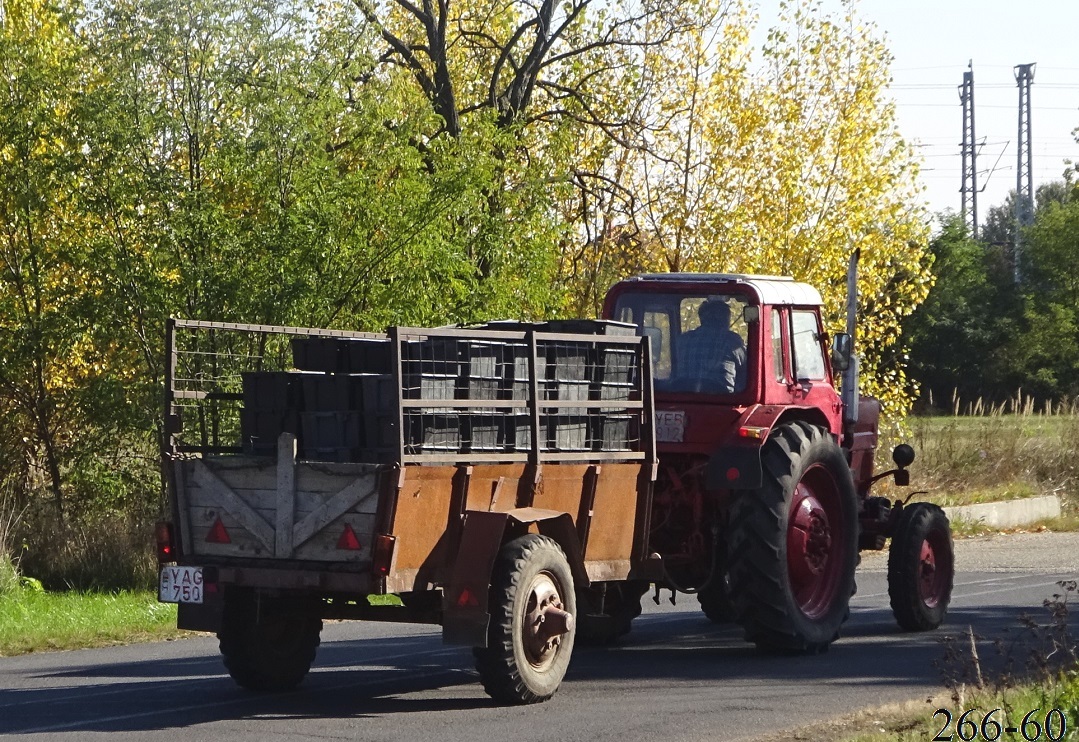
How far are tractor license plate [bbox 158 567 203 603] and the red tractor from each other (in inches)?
125

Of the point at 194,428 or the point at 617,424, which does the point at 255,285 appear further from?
the point at 617,424

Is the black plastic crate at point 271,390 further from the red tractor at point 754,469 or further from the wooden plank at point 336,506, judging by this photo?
the red tractor at point 754,469

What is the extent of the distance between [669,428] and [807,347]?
1.60 meters

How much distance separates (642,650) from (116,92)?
8.28m

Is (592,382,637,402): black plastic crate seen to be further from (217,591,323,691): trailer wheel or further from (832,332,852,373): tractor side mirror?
(832,332,852,373): tractor side mirror

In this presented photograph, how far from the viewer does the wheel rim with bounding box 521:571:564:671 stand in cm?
916

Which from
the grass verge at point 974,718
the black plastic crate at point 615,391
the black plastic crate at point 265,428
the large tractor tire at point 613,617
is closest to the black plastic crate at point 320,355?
the black plastic crate at point 265,428

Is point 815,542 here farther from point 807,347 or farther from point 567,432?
point 567,432

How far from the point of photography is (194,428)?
15727mm

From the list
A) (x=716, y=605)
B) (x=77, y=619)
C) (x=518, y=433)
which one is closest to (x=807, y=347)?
(x=716, y=605)

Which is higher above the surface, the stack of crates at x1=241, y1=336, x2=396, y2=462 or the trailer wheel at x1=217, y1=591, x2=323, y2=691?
the stack of crates at x1=241, y1=336, x2=396, y2=462

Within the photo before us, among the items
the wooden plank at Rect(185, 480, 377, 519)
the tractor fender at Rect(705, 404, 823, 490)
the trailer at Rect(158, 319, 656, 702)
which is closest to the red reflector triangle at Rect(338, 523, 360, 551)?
the trailer at Rect(158, 319, 656, 702)

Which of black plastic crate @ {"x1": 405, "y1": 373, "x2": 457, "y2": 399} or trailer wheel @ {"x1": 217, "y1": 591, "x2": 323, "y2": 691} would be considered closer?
black plastic crate @ {"x1": 405, "y1": 373, "x2": 457, "y2": 399}

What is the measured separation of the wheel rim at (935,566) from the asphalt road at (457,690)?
1.03 feet
